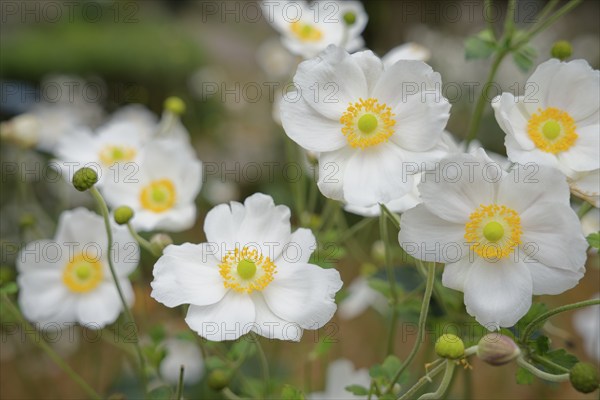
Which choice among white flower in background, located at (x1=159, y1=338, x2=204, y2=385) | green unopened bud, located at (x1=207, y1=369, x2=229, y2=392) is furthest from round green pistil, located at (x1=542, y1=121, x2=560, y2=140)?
white flower in background, located at (x1=159, y1=338, x2=204, y2=385)

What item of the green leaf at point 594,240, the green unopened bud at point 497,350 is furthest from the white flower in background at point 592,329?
the green unopened bud at point 497,350

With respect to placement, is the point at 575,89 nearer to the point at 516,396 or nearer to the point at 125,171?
the point at 125,171

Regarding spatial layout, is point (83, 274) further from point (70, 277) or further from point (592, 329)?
point (592, 329)

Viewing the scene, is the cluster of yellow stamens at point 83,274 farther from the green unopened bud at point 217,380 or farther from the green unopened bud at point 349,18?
the green unopened bud at point 349,18

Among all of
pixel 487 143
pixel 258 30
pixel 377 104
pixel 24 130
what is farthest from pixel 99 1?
pixel 377 104

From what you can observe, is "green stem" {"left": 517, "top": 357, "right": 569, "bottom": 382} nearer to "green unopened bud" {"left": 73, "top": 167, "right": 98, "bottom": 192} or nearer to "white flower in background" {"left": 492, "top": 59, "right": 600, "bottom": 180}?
"white flower in background" {"left": 492, "top": 59, "right": 600, "bottom": 180}

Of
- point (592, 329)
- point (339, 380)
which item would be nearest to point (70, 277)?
point (339, 380)
